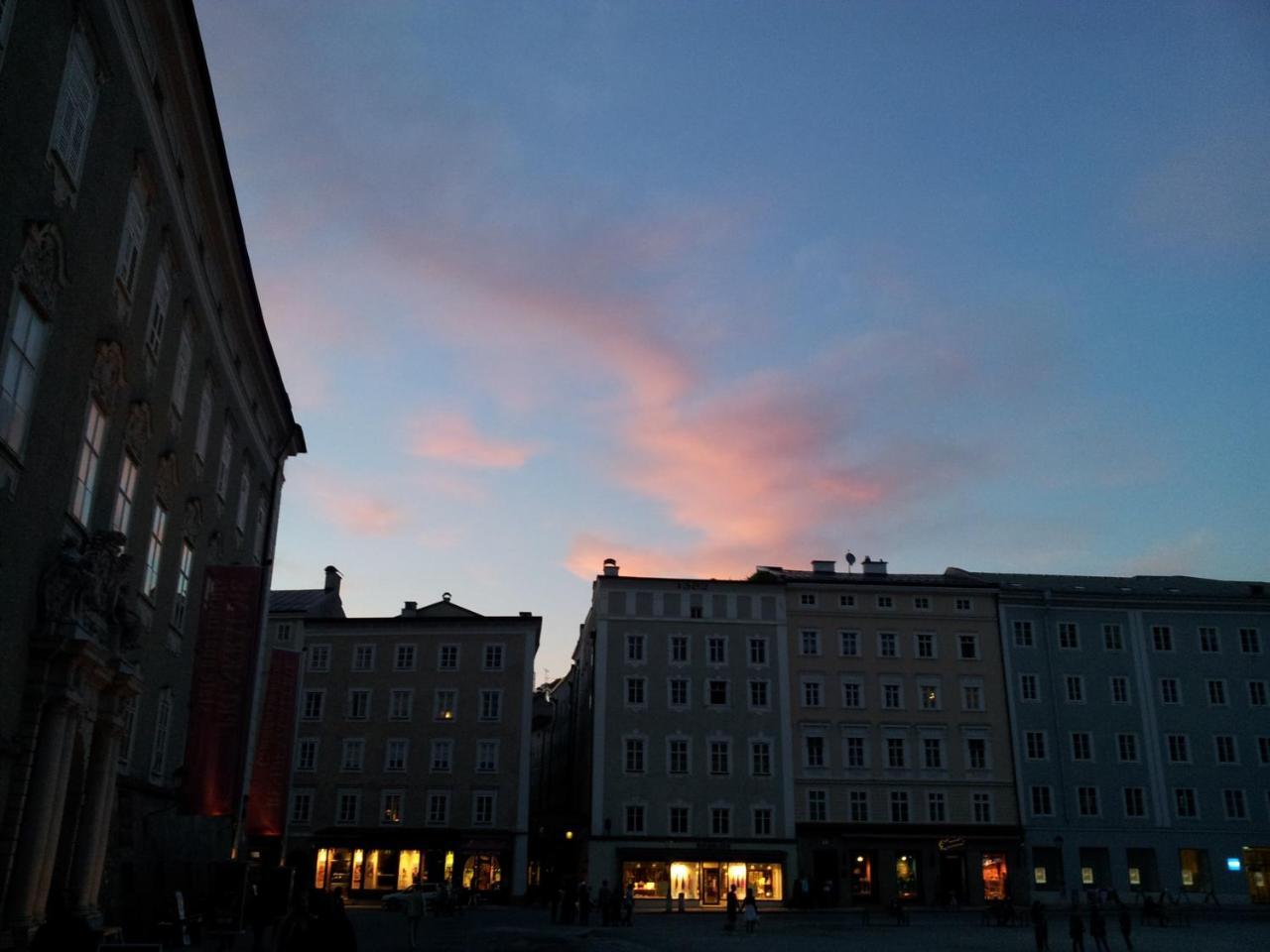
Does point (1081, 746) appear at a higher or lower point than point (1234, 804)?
higher

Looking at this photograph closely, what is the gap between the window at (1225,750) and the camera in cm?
6731

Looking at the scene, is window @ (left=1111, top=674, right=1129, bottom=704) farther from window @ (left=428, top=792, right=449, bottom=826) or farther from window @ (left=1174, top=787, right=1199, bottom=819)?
window @ (left=428, top=792, right=449, bottom=826)

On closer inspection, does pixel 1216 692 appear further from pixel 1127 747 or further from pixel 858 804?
pixel 858 804

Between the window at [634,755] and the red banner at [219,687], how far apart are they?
3665 centimetres

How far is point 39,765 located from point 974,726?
188ft

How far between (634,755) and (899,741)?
15691 millimetres

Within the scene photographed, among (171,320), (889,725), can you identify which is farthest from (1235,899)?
(171,320)

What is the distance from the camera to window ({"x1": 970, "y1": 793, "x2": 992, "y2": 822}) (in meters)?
65.0

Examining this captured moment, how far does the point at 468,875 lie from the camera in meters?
62.9

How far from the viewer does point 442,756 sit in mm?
65062

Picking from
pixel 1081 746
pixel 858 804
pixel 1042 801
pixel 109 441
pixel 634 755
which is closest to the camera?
pixel 109 441

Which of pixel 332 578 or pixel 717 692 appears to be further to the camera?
pixel 332 578

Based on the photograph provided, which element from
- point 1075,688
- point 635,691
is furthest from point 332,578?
point 1075,688

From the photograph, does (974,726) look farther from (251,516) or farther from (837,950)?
(251,516)
